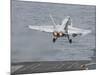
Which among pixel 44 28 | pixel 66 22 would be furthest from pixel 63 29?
pixel 44 28

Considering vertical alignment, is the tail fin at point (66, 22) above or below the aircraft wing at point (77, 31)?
above

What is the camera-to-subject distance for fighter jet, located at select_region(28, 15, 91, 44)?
2.30 m

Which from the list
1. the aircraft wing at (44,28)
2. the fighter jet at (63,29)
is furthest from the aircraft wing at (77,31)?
the aircraft wing at (44,28)

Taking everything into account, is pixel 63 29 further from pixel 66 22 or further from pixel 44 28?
pixel 44 28

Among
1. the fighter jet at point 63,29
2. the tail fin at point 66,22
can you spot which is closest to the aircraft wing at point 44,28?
the fighter jet at point 63,29

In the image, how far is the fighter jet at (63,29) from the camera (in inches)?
90.6

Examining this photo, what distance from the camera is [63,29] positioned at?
2.36m

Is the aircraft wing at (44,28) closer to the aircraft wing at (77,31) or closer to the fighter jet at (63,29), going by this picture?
the fighter jet at (63,29)

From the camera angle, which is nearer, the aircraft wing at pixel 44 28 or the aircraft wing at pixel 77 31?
the aircraft wing at pixel 44 28

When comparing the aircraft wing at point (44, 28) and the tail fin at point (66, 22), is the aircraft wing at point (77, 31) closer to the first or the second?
the tail fin at point (66, 22)

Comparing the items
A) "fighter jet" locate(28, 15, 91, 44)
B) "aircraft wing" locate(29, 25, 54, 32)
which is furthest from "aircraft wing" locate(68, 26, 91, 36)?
"aircraft wing" locate(29, 25, 54, 32)

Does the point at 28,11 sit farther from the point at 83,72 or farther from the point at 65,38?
the point at 83,72

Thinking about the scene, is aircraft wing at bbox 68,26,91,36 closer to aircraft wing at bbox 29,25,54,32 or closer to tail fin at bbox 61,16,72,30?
tail fin at bbox 61,16,72,30
